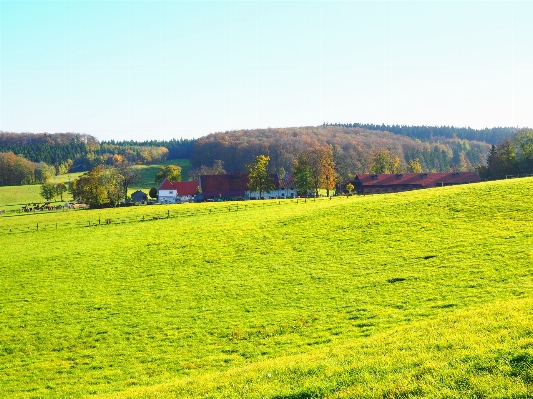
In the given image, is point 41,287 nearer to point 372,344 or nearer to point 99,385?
point 99,385

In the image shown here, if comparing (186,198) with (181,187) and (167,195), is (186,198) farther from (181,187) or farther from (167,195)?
(167,195)

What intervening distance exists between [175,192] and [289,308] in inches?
4072

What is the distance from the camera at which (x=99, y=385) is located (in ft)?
55.7

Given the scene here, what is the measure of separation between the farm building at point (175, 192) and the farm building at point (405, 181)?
4704 centimetres

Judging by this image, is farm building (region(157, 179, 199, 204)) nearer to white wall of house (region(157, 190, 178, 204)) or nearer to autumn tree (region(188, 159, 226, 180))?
A: white wall of house (region(157, 190, 178, 204))

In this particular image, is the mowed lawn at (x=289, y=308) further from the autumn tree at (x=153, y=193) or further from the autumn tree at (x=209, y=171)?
the autumn tree at (x=209, y=171)

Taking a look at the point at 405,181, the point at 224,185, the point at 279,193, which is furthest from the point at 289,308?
the point at 279,193

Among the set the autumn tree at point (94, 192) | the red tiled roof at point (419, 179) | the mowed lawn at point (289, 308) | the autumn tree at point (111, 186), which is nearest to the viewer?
the mowed lawn at point (289, 308)

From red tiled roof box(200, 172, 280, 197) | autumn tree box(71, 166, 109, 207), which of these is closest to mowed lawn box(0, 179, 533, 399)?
autumn tree box(71, 166, 109, 207)

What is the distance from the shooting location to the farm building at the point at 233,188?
392 feet

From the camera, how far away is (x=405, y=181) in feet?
359

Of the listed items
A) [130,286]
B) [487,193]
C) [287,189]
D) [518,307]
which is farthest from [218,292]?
[287,189]

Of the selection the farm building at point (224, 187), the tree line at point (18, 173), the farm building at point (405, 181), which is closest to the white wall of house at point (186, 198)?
the farm building at point (224, 187)

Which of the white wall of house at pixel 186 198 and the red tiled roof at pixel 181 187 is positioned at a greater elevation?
the red tiled roof at pixel 181 187
